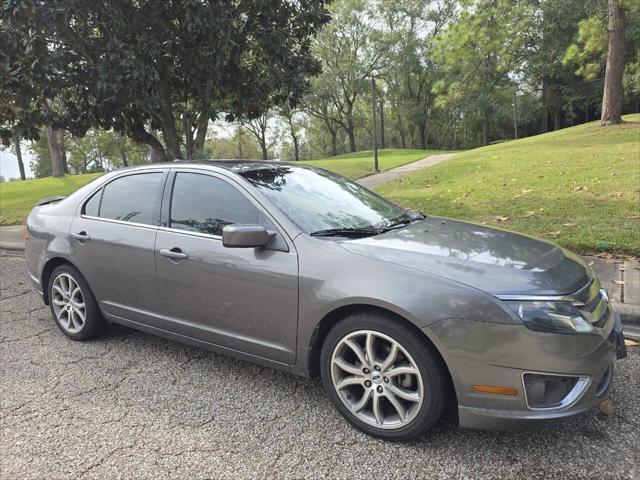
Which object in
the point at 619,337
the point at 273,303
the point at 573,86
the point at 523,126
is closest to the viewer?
the point at 619,337

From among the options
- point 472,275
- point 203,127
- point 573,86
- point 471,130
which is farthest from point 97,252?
point 471,130

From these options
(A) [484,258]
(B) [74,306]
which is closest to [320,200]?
(A) [484,258]

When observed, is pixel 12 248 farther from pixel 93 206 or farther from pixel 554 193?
pixel 554 193

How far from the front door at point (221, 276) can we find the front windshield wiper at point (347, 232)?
0.79 ft

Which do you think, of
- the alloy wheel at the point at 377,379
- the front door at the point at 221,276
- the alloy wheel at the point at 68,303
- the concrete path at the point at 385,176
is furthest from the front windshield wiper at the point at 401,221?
the concrete path at the point at 385,176

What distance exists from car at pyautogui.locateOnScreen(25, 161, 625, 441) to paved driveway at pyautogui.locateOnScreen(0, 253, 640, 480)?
206 millimetres

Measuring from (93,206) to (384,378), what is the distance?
2.94 m

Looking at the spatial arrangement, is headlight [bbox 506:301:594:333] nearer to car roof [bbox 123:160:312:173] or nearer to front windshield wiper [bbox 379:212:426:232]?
front windshield wiper [bbox 379:212:426:232]

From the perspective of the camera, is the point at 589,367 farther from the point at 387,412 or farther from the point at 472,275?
the point at 387,412

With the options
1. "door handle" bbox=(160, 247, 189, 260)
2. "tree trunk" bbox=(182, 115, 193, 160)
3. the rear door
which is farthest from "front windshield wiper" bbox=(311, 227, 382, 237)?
"tree trunk" bbox=(182, 115, 193, 160)

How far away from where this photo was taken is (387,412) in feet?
8.49

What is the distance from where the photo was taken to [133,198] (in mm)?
3779

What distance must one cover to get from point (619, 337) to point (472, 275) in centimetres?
Result: 94

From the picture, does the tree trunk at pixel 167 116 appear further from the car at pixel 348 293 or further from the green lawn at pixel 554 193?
the green lawn at pixel 554 193
